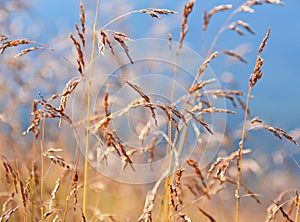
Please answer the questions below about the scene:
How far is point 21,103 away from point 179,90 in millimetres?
1273

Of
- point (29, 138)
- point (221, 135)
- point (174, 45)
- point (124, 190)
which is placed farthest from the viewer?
point (124, 190)

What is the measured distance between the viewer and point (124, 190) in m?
5.07

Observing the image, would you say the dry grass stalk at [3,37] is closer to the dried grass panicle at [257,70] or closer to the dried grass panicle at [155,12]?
the dried grass panicle at [155,12]

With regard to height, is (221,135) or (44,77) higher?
(44,77)

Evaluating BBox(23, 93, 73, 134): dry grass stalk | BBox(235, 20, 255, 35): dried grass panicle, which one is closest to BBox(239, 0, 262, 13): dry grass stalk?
BBox(235, 20, 255, 35): dried grass panicle

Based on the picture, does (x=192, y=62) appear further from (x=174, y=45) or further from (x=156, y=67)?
(x=156, y=67)

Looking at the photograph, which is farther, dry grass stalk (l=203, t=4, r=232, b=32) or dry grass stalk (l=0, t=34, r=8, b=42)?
dry grass stalk (l=203, t=4, r=232, b=32)

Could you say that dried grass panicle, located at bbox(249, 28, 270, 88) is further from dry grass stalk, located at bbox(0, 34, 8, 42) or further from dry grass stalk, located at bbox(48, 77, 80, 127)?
dry grass stalk, located at bbox(0, 34, 8, 42)

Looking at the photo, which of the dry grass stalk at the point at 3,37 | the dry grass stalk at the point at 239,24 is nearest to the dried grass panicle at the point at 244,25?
the dry grass stalk at the point at 239,24

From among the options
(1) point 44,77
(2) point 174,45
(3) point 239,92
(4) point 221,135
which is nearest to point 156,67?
(1) point 44,77

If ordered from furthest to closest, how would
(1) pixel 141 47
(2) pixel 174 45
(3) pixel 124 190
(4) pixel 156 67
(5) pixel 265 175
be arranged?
(3) pixel 124 190
(5) pixel 265 175
(4) pixel 156 67
(1) pixel 141 47
(2) pixel 174 45

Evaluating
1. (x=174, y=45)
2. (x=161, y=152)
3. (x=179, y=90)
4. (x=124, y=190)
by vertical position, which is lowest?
(x=124, y=190)

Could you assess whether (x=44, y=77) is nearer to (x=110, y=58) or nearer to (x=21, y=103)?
(x=21, y=103)

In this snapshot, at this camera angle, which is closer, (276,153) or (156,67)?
(276,153)
